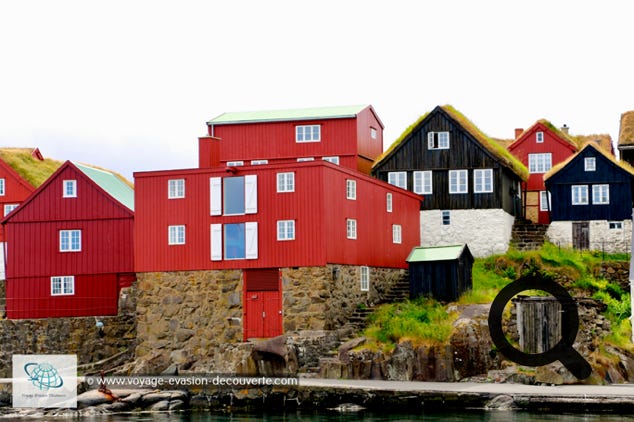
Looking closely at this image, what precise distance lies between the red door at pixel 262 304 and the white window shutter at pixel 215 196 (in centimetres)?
287

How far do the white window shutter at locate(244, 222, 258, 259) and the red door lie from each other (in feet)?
2.25

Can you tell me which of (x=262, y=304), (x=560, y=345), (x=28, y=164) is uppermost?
(x=28, y=164)

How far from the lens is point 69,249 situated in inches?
2174

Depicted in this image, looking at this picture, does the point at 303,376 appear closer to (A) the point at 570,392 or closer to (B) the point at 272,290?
(B) the point at 272,290

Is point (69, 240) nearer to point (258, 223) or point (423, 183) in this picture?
point (258, 223)

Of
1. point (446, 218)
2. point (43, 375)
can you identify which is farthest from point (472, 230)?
point (43, 375)

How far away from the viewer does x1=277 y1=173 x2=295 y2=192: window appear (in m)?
47.2

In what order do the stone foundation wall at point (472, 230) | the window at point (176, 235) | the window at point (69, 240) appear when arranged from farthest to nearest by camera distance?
the stone foundation wall at point (472, 230) < the window at point (69, 240) < the window at point (176, 235)

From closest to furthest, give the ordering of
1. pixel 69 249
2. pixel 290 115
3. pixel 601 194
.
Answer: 1. pixel 69 249
2. pixel 601 194
3. pixel 290 115

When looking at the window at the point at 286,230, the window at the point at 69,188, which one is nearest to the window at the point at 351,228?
the window at the point at 286,230

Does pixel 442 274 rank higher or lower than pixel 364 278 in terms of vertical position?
higher

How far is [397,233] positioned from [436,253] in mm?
2980

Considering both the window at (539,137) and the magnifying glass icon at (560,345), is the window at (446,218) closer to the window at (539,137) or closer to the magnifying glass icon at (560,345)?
the magnifying glass icon at (560,345)

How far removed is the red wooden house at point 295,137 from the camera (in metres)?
60.8
